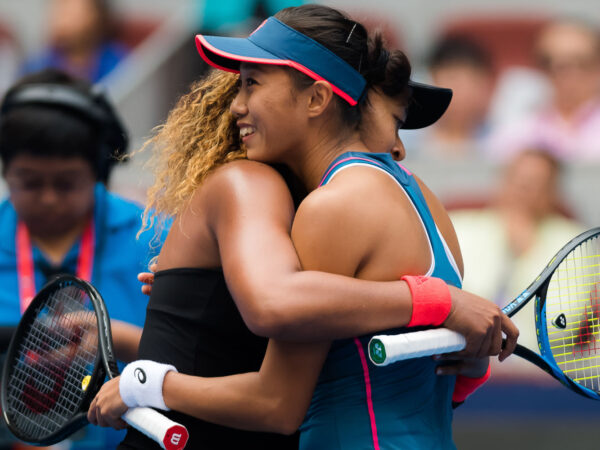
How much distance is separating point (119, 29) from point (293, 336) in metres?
5.43

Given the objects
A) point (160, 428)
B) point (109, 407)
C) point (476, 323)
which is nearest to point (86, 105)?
point (109, 407)

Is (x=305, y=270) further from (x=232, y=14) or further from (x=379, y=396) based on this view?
Answer: (x=232, y=14)

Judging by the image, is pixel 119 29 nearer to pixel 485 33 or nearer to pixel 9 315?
pixel 485 33

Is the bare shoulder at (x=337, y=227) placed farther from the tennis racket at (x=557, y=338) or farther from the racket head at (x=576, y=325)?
the racket head at (x=576, y=325)

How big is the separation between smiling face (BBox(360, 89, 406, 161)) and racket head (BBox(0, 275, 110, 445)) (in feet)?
2.60

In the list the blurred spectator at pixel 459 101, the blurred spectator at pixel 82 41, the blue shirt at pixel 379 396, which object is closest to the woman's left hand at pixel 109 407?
the blue shirt at pixel 379 396

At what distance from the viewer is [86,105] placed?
9.83ft

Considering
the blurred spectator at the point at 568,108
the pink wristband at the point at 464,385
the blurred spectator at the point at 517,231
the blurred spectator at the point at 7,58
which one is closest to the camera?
the pink wristband at the point at 464,385

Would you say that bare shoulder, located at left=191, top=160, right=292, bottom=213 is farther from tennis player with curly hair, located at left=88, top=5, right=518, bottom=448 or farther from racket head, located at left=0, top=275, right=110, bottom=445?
racket head, located at left=0, top=275, right=110, bottom=445

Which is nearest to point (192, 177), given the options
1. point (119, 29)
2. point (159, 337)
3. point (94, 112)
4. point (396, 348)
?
point (159, 337)

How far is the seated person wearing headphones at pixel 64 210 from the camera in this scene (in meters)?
2.88

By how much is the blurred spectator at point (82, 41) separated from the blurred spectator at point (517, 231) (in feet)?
8.86

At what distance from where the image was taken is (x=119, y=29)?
6754 millimetres

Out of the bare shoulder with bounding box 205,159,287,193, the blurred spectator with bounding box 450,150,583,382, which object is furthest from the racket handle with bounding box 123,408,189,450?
the blurred spectator with bounding box 450,150,583,382
